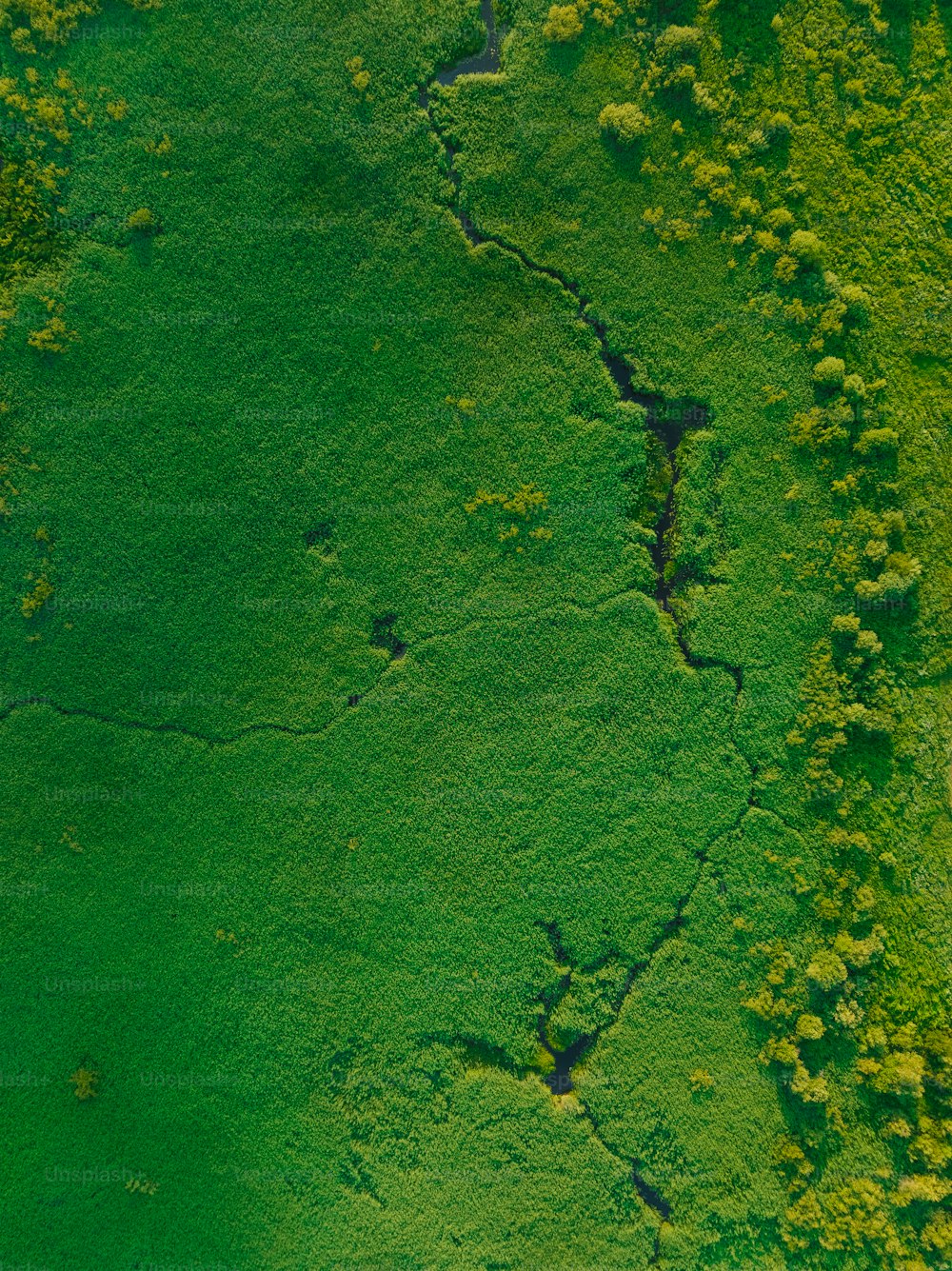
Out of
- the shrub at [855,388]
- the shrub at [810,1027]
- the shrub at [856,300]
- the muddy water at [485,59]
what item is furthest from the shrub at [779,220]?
the shrub at [810,1027]

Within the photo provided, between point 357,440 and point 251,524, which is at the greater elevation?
point 357,440

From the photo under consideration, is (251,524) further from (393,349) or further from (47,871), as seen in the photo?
(47,871)

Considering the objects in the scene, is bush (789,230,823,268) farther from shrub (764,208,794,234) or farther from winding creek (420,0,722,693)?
winding creek (420,0,722,693)

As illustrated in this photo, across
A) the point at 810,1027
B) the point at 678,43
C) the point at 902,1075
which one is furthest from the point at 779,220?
the point at 902,1075

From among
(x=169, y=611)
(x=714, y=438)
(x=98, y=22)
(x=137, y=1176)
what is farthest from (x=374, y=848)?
(x=98, y=22)

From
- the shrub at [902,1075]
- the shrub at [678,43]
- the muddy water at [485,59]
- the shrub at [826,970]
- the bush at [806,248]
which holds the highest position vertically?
the shrub at [678,43]

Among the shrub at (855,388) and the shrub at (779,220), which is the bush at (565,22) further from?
the shrub at (855,388)
